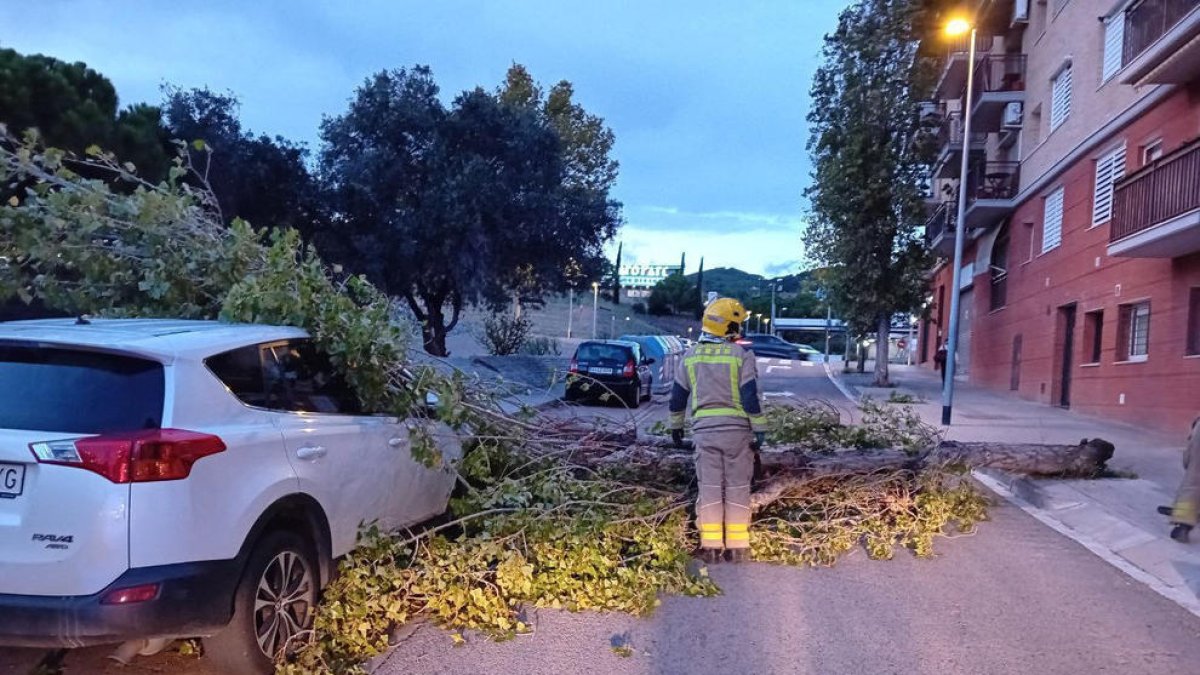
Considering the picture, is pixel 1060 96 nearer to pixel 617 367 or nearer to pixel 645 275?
pixel 617 367

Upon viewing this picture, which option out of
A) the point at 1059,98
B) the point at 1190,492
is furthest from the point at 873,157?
the point at 1190,492

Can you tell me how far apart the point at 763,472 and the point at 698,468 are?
100 centimetres

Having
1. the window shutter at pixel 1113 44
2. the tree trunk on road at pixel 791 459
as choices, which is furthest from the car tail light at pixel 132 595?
the window shutter at pixel 1113 44

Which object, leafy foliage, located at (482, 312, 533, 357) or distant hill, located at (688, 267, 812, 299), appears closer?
leafy foliage, located at (482, 312, 533, 357)

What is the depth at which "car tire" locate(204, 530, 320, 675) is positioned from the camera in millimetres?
3686

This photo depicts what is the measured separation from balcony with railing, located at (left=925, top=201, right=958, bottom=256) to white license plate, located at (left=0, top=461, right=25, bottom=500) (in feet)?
88.8

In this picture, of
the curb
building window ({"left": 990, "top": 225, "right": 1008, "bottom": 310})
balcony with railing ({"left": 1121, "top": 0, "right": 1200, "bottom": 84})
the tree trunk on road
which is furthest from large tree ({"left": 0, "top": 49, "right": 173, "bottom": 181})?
building window ({"left": 990, "top": 225, "right": 1008, "bottom": 310})

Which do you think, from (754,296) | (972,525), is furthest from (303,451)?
(754,296)

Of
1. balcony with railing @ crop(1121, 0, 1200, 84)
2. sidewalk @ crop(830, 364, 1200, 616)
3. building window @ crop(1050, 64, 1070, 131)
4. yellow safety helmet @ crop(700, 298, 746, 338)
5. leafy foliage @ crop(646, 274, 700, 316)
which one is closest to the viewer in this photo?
yellow safety helmet @ crop(700, 298, 746, 338)

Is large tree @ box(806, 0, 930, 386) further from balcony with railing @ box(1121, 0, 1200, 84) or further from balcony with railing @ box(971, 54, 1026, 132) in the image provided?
balcony with railing @ box(1121, 0, 1200, 84)

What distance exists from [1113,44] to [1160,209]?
5793 millimetres

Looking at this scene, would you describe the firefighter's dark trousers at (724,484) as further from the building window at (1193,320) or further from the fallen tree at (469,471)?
the building window at (1193,320)

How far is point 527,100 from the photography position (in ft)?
122

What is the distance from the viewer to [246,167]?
19281 mm
